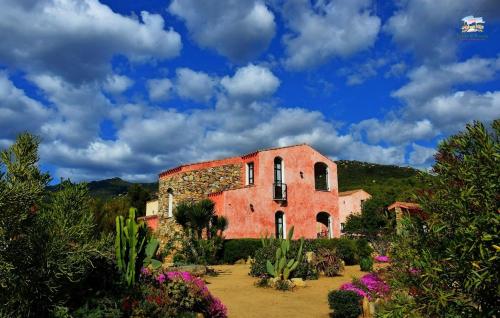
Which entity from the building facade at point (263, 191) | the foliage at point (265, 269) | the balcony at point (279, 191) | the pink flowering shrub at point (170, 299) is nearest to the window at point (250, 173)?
the building facade at point (263, 191)

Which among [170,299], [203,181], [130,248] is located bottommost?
[170,299]

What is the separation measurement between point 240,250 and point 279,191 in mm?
5505

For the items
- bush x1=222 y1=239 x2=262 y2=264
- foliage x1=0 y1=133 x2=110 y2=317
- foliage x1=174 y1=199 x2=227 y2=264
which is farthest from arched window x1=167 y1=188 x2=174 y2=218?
foliage x1=0 y1=133 x2=110 y2=317

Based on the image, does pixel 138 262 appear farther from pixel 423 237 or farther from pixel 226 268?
pixel 226 268

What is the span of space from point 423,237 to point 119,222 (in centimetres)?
657

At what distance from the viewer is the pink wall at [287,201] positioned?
23.3 metres

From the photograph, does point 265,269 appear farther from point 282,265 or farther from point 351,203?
point 351,203

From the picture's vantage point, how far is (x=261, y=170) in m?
24.5

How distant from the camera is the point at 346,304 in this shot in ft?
28.8

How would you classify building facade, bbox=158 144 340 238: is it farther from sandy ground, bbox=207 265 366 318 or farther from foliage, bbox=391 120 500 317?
foliage, bbox=391 120 500 317

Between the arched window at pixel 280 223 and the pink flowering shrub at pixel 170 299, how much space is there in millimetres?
16060

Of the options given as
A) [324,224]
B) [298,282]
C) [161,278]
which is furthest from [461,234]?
[324,224]

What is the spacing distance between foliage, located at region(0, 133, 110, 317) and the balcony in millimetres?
19423

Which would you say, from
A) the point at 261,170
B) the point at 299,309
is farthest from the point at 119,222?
the point at 261,170
